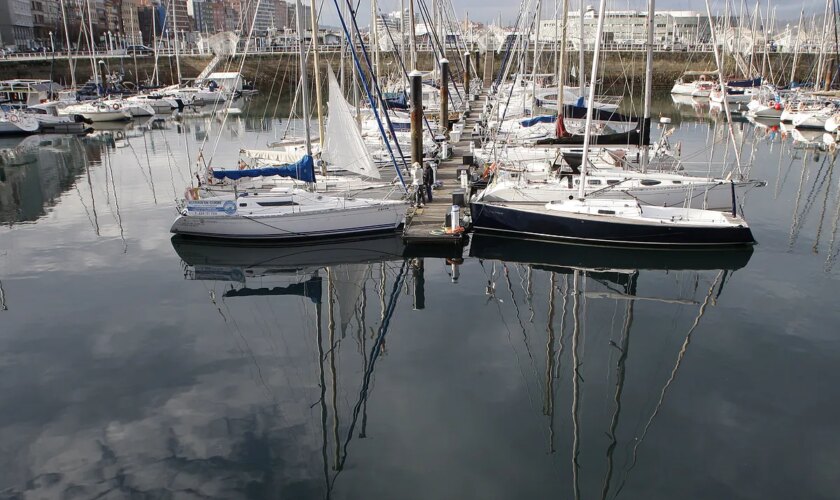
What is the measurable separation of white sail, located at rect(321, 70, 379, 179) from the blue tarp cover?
1.07m

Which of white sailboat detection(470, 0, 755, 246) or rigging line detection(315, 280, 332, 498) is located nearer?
rigging line detection(315, 280, 332, 498)

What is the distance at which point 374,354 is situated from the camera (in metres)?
14.4

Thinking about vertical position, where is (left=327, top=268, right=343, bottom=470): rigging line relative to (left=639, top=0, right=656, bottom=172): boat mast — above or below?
below

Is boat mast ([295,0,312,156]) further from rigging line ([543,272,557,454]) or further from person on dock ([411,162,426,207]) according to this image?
rigging line ([543,272,557,454])

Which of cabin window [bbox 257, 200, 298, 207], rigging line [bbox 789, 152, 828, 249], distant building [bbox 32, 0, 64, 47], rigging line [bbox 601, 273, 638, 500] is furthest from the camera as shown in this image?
distant building [bbox 32, 0, 64, 47]

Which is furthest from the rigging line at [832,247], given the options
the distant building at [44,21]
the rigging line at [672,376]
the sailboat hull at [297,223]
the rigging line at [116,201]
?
the distant building at [44,21]

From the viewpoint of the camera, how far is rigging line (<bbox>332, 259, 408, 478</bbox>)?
1115cm

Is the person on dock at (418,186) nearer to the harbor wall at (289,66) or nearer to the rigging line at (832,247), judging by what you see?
the rigging line at (832,247)

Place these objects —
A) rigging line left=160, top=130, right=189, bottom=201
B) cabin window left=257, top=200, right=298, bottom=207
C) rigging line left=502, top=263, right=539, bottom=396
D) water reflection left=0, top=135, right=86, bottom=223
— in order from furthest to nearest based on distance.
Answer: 1. rigging line left=160, top=130, right=189, bottom=201
2. water reflection left=0, top=135, right=86, bottom=223
3. cabin window left=257, top=200, right=298, bottom=207
4. rigging line left=502, top=263, right=539, bottom=396

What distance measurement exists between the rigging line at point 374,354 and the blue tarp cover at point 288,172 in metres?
4.43

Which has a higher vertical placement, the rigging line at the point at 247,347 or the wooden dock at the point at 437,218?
the wooden dock at the point at 437,218

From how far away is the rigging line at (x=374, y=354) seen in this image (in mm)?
11147

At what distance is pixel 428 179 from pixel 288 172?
6272 millimetres

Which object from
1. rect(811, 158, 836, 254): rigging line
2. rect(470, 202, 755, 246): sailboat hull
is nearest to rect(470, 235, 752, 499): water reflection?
rect(470, 202, 755, 246): sailboat hull
